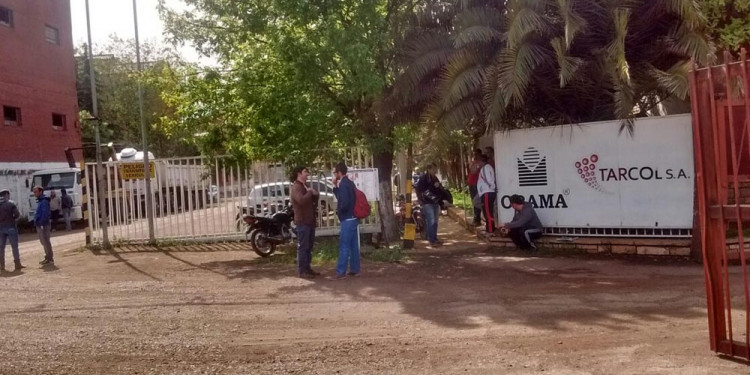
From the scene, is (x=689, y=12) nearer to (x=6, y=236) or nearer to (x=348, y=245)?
(x=348, y=245)

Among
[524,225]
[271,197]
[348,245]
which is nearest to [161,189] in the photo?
[271,197]

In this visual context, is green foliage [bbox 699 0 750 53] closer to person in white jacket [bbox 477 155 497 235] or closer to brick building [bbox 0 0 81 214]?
person in white jacket [bbox 477 155 497 235]

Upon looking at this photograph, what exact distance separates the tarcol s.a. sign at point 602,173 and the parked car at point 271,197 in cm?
366

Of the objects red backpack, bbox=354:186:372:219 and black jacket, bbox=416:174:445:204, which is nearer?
red backpack, bbox=354:186:372:219

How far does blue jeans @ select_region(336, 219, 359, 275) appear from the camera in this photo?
35.8ft

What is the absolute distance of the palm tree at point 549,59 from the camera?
454 inches

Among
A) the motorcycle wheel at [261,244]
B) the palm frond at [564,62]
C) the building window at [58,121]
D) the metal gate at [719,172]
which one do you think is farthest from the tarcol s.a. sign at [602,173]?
the building window at [58,121]

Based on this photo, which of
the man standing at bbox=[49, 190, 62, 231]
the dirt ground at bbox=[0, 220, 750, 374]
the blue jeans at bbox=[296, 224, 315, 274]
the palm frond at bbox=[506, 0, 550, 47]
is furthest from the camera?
the man standing at bbox=[49, 190, 62, 231]

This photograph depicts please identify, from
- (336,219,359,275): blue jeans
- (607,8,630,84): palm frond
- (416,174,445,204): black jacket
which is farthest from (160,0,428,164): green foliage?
(607,8,630,84): palm frond

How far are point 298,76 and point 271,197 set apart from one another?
3.04 m

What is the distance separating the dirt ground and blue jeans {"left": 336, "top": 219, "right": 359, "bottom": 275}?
0.94ft

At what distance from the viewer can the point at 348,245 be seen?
10961 millimetres

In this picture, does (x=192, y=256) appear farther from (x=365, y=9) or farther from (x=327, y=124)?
(x=365, y=9)

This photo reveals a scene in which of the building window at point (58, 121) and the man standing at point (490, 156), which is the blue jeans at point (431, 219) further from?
the building window at point (58, 121)
